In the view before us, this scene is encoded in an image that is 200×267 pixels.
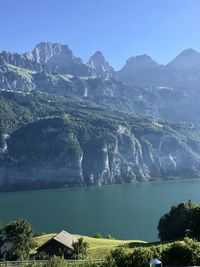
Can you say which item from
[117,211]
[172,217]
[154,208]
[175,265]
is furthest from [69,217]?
[175,265]

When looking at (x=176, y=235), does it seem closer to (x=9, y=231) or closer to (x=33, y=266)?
(x=9, y=231)

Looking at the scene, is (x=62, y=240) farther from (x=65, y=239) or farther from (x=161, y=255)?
(x=161, y=255)

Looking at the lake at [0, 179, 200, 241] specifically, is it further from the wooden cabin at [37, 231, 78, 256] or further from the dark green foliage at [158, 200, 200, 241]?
the wooden cabin at [37, 231, 78, 256]

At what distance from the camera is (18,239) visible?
6216 centimetres

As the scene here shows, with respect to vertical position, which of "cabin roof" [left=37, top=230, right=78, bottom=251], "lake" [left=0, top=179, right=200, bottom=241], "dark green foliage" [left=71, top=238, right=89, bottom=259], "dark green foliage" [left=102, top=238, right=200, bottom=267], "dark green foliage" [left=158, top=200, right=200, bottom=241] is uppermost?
"lake" [left=0, top=179, right=200, bottom=241]

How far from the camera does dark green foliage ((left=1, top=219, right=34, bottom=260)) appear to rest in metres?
60.2

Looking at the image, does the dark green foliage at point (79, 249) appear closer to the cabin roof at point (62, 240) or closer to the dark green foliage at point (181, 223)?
the cabin roof at point (62, 240)

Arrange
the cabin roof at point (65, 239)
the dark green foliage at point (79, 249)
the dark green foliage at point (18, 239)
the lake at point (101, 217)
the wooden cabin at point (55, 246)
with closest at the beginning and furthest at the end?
the dark green foliage at point (18, 239) → the dark green foliage at point (79, 249) → the wooden cabin at point (55, 246) → the cabin roof at point (65, 239) → the lake at point (101, 217)

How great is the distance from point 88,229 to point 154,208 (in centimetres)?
4905

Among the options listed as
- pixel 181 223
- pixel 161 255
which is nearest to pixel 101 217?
pixel 181 223

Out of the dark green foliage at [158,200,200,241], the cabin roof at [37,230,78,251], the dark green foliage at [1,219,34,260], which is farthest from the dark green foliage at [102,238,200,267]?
the dark green foliage at [158,200,200,241]

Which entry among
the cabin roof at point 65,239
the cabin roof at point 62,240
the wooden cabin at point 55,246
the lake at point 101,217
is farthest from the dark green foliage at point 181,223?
the lake at point 101,217

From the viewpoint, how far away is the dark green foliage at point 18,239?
60250mm

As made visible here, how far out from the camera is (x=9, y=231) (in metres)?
63.3
